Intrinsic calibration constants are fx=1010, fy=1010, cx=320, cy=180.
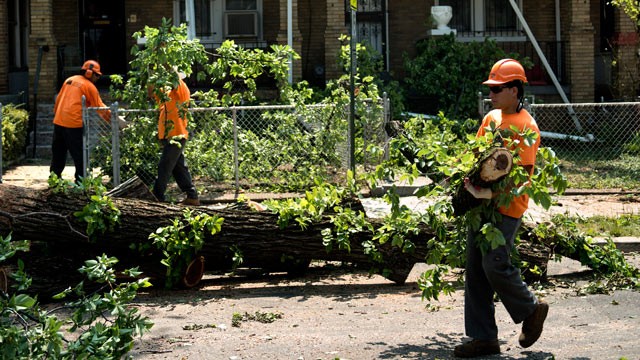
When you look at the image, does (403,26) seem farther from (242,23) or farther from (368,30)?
(242,23)

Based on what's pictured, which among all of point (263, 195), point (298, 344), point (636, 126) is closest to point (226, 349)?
point (298, 344)

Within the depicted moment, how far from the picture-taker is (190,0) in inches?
787

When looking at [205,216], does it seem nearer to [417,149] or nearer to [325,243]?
[325,243]

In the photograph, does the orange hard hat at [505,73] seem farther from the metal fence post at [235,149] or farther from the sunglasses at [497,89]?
the metal fence post at [235,149]

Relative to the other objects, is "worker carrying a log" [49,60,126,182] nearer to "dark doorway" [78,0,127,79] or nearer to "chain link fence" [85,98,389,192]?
"chain link fence" [85,98,389,192]

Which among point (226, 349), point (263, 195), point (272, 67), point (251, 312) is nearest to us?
point (226, 349)

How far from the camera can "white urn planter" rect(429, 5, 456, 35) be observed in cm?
2147

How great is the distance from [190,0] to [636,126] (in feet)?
29.4

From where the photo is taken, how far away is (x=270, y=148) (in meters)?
14.4

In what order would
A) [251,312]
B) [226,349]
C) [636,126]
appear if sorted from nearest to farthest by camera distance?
[226,349]
[251,312]
[636,126]

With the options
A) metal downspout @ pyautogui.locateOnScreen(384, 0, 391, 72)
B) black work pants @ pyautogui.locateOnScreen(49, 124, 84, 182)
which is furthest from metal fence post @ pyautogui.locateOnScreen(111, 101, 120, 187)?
metal downspout @ pyautogui.locateOnScreen(384, 0, 391, 72)

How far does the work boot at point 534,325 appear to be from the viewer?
670 centimetres

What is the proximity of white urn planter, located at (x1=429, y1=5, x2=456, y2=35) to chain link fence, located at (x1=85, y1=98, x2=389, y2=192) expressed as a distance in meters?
7.30

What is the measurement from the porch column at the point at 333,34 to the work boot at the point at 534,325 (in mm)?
14683
